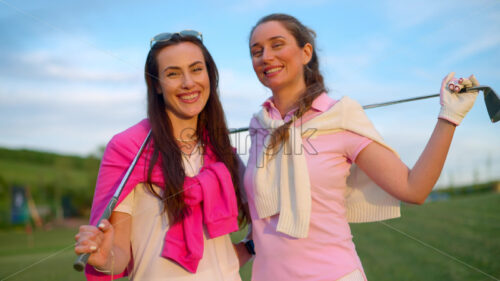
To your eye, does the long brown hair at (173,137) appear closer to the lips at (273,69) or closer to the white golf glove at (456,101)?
the lips at (273,69)

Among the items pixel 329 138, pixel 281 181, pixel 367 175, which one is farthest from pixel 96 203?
pixel 367 175

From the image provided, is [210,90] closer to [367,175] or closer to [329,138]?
[329,138]

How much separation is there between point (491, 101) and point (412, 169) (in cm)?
50

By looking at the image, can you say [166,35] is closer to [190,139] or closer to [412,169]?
[190,139]

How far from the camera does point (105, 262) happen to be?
2111 millimetres

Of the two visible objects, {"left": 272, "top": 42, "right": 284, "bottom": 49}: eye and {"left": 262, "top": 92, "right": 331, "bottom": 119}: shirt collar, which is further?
{"left": 272, "top": 42, "right": 284, "bottom": 49}: eye

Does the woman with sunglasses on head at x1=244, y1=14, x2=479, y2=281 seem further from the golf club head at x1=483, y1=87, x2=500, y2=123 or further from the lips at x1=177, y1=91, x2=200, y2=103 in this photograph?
the lips at x1=177, y1=91, x2=200, y2=103

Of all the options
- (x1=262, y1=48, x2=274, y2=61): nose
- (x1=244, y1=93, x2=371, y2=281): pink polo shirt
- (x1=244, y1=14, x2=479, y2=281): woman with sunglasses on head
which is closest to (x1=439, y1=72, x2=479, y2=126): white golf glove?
(x1=244, y1=14, x2=479, y2=281): woman with sunglasses on head

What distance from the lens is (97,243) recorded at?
6.53 ft

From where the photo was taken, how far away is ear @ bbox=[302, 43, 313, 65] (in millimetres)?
2670

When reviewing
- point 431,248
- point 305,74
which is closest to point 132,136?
point 305,74

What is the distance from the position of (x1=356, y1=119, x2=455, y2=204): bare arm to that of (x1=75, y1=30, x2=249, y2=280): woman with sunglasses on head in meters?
0.84

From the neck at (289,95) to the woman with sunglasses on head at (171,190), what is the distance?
0.46 m

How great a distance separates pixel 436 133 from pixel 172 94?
1511 millimetres
